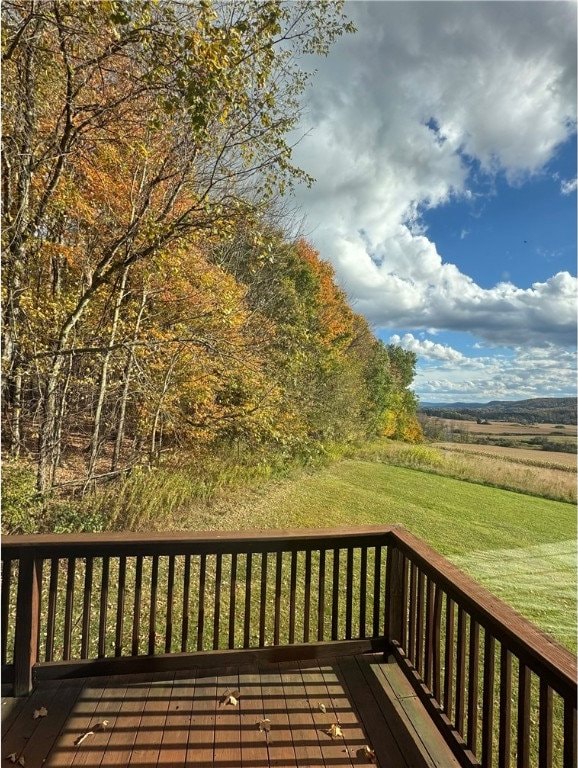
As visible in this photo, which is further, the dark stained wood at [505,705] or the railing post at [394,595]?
the railing post at [394,595]

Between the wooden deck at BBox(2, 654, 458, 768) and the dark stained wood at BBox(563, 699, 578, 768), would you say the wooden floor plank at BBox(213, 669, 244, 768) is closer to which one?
A: the wooden deck at BBox(2, 654, 458, 768)

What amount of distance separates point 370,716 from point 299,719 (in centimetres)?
33

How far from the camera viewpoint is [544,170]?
319 inches

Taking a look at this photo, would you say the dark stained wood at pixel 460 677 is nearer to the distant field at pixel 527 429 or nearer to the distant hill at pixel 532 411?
the distant hill at pixel 532 411

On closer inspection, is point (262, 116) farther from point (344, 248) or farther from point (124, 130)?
point (344, 248)

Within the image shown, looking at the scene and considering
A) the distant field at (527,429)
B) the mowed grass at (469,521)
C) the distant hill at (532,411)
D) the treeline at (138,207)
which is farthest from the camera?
the distant hill at (532,411)

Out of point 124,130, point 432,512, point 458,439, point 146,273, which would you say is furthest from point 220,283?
point 458,439

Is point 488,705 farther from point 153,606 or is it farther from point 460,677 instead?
point 153,606

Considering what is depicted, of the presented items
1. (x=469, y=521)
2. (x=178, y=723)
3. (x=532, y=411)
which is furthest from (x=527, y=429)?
(x=178, y=723)

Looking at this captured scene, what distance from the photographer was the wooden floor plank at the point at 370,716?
1.62 meters

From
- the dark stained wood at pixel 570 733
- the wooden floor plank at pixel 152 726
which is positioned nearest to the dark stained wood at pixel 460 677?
the dark stained wood at pixel 570 733

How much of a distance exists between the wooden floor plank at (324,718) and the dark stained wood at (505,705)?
1.89 feet

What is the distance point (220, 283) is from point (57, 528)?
422cm

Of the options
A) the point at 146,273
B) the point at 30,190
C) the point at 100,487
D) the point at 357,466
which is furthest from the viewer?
the point at 357,466
